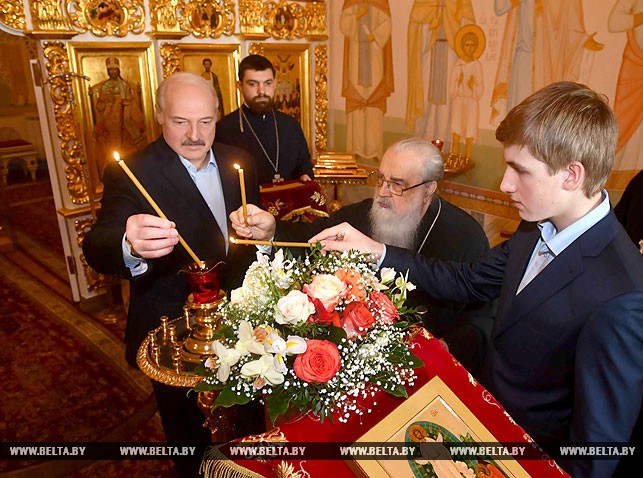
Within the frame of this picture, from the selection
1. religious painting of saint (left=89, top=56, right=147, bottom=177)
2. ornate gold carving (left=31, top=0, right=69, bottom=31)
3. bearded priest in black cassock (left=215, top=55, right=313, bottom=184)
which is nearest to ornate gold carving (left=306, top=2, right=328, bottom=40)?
bearded priest in black cassock (left=215, top=55, right=313, bottom=184)

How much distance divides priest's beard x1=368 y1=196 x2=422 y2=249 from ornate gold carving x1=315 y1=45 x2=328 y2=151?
13.9 feet

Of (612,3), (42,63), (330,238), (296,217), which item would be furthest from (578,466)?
(42,63)

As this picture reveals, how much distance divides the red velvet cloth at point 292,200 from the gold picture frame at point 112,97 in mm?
1776

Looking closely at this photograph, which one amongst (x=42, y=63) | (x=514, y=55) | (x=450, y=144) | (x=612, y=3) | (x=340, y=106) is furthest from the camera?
(x=340, y=106)

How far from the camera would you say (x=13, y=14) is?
4172 millimetres

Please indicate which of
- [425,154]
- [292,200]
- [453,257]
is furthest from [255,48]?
[453,257]

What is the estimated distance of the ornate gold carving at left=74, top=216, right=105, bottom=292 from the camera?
5012 millimetres

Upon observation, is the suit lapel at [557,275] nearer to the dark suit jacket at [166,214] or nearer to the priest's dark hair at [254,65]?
the dark suit jacket at [166,214]

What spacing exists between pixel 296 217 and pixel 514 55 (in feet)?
9.51

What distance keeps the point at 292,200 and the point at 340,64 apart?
10.8 feet

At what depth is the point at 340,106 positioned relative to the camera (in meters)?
7.02

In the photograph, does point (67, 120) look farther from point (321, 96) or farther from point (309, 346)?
point (309, 346)

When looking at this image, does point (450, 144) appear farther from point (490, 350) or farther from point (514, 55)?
point (490, 350)

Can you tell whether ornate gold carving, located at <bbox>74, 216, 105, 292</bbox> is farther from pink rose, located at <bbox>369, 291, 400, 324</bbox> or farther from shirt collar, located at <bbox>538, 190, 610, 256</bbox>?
shirt collar, located at <bbox>538, 190, 610, 256</bbox>
